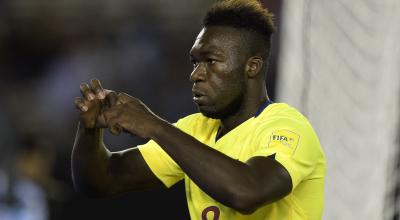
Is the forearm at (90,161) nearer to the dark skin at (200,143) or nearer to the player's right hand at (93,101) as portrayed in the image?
the dark skin at (200,143)

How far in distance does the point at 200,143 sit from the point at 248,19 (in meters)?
0.66

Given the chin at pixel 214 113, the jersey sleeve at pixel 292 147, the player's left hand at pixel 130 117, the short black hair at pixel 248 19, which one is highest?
the short black hair at pixel 248 19

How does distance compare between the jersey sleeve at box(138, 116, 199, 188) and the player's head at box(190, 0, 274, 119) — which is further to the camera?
the jersey sleeve at box(138, 116, 199, 188)

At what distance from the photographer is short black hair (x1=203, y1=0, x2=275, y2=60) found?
124 inches

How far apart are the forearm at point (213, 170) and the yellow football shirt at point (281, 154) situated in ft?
0.66

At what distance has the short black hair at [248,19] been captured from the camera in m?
3.15

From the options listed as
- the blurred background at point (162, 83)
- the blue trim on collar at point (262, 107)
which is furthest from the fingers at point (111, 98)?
the blurred background at point (162, 83)

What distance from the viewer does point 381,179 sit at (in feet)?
13.7

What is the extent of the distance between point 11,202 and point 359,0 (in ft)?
12.4

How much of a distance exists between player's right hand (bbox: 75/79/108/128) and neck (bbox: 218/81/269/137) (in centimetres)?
54

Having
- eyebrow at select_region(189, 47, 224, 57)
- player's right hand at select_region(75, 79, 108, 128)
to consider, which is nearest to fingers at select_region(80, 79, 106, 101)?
player's right hand at select_region(75, 79, 108, 128)

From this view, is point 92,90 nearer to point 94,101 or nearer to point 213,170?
point 94,101

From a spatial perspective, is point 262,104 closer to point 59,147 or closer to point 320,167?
point 320,167

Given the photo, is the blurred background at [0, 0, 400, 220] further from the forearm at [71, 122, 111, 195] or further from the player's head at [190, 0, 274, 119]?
the forearm at [71, 122, 111, 195]
